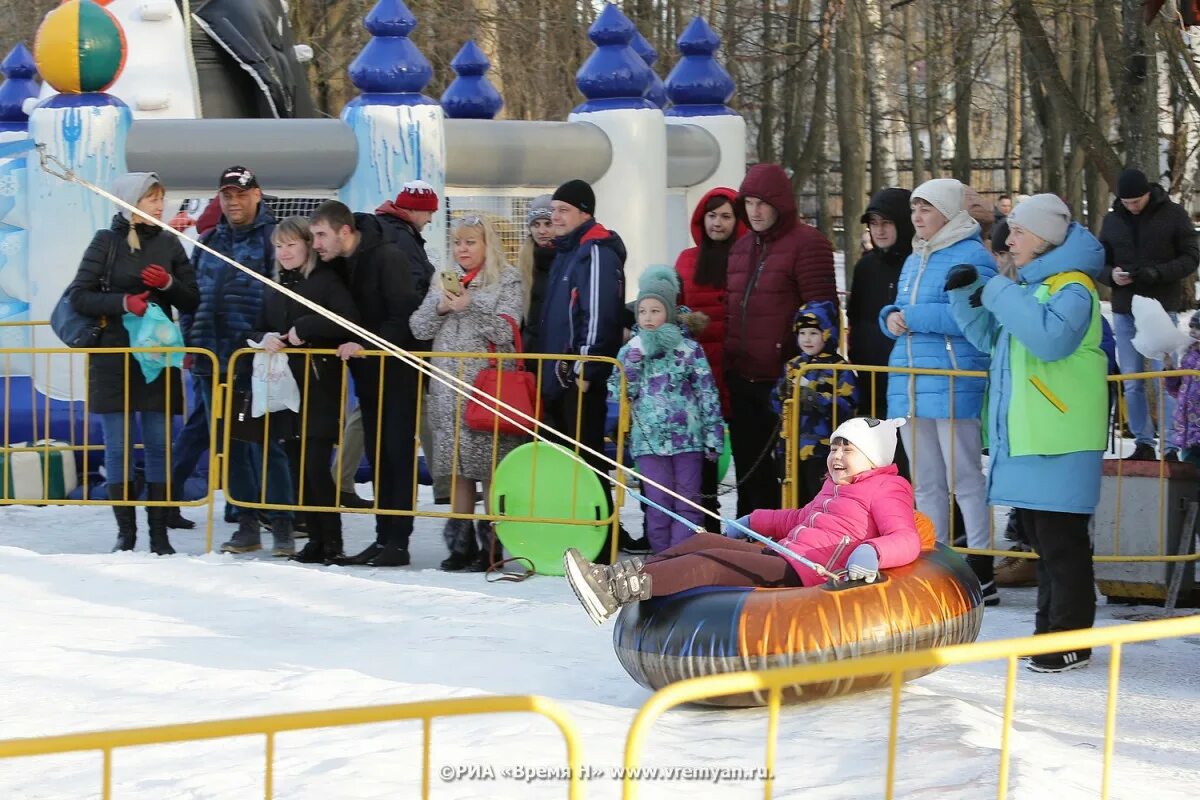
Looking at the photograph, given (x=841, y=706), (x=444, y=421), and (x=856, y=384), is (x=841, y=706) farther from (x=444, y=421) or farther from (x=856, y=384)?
(x=444, y=421)

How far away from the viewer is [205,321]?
29.2 ft

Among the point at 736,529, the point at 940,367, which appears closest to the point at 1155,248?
the point at 940,367

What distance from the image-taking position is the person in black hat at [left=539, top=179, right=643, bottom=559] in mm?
8289

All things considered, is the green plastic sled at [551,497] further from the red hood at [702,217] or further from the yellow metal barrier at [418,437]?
the red hood at [702,217]

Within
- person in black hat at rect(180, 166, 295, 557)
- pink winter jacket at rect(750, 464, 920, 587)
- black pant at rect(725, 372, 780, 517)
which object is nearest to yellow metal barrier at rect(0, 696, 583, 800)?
pink winter jacket at rect(750, 464, 920, 587)

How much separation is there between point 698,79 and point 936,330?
662 cm

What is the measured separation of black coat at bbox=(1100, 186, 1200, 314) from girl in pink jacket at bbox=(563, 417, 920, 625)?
4.98m

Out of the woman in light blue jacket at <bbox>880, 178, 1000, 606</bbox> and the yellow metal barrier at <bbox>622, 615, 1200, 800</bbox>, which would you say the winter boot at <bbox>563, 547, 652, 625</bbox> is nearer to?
the yellow metal barrier at <bbox>622, 615, 1200, 800</bbox>

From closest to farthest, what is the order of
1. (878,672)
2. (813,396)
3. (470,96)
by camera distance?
(878,672) < (813,396) < (470,96)

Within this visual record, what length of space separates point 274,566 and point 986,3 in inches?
419

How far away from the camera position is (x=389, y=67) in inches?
436

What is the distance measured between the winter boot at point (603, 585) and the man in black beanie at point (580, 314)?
2.75 meters

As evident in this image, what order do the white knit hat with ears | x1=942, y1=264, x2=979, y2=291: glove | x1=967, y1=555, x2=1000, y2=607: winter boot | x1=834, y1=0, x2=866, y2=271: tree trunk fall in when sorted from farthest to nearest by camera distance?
x1=834, y1=0, x2=866, y2=271: tree trunk
x1=967, y1=555, x2=1000, y2=607: winter boot
x1=942, y1=264, x2=979, y2=291: glove
the white knit hat with ears

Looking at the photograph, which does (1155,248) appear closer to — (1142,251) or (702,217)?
(1142,251)
